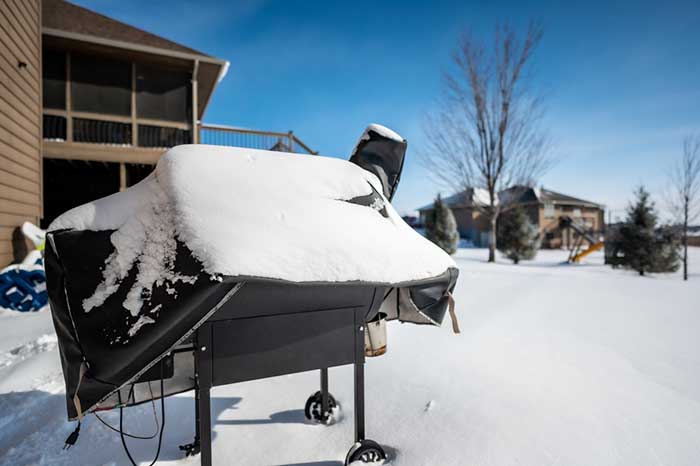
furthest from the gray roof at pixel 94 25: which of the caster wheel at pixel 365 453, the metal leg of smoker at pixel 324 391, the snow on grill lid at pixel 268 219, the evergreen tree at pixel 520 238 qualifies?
the evergreen tree at pixel 520 238

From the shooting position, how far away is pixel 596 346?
3057 mm

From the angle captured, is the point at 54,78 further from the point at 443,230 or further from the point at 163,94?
the point at 443,230

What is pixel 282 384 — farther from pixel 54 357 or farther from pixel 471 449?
pixel 54 357

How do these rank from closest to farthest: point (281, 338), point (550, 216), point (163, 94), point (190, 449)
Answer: point (281, 338)
point (190, 449)
point (163, 94)
point (550, 216)

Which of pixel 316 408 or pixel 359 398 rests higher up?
pixel 359 398

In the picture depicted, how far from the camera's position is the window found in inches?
1026

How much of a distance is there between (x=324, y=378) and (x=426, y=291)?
3.31ft

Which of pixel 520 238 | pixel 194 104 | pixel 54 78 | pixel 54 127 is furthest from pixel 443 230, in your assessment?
pixel 54 78

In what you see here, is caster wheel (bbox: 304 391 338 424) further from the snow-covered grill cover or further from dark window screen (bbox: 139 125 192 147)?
dark window screen (bbox: 139 125 192 147)

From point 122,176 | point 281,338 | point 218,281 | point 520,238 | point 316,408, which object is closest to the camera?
point 218,281

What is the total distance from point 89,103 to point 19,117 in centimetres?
317

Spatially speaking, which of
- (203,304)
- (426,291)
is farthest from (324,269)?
(426,291)

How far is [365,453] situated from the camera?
1.77m

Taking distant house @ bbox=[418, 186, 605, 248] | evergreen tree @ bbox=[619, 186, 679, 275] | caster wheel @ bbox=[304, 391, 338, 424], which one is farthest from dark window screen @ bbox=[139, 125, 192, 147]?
distant house @ bbox=[418, 186, 605, 248]
